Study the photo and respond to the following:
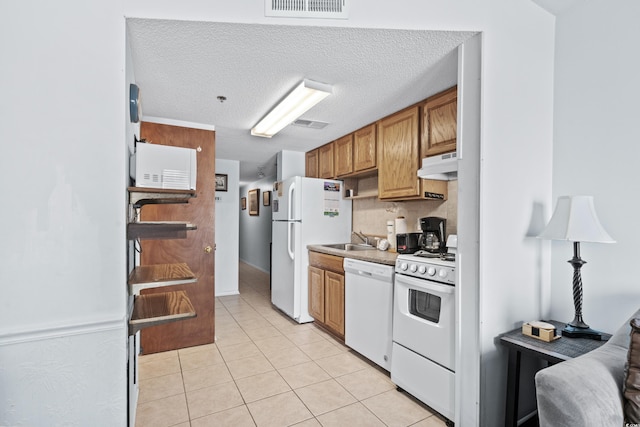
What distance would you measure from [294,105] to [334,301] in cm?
192

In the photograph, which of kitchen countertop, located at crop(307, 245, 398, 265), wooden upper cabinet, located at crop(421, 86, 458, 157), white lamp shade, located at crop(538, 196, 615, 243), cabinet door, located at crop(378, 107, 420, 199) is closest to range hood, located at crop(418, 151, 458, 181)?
wooden upper cabinet, located at crop(421, 86, 458, 157)

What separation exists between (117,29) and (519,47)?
2.15 meters

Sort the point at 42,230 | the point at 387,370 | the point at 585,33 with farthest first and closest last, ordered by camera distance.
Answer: the point at 387,370 < the point at 585,33 < the point at 42,230

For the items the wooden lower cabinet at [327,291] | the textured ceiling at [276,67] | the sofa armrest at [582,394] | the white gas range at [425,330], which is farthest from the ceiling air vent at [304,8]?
the wooden lower cabinet at [327,291]

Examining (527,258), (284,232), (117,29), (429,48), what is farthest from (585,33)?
(284,232)

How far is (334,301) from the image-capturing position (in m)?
3.07

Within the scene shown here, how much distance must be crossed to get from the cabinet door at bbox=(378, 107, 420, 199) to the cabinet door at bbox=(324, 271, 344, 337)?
38.0 inches

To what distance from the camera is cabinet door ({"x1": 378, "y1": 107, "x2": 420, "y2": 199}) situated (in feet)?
8.32

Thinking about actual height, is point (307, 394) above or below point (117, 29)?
below

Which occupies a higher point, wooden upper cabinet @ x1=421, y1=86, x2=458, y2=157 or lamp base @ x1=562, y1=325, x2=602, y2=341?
wooden upper cabinet @ x1=421, y1=86, x2=458, y2=157

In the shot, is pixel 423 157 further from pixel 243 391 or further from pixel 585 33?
pixel 243 391

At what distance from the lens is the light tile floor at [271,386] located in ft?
6.19

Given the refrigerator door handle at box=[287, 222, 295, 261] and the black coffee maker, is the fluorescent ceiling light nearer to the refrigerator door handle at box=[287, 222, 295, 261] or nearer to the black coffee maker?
the refrigerator door handle at box=[287, 222, 295, 261]

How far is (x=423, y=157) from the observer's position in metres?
2.45
